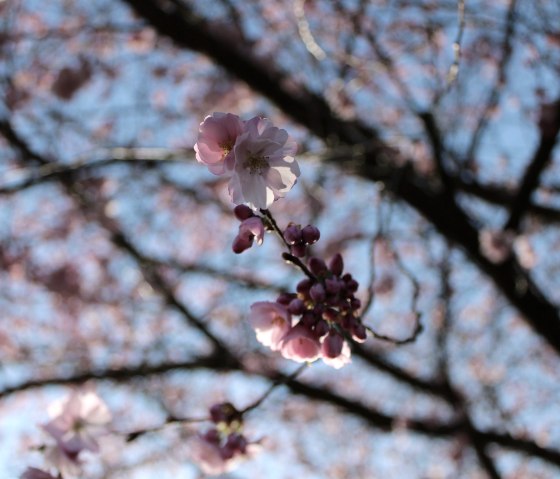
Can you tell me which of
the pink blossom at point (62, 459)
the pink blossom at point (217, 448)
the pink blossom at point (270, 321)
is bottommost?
the pink blossom at point (62, 459)

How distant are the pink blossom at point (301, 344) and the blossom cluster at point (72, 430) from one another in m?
0.95

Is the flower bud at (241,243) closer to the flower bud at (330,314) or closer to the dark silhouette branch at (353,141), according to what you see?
the flower bud at (330,314)

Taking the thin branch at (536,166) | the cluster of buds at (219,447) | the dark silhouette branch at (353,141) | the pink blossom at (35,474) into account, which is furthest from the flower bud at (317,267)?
the dark silhouette branch at (353,141)

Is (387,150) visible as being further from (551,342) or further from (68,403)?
(68,403)

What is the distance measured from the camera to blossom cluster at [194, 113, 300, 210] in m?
1.42

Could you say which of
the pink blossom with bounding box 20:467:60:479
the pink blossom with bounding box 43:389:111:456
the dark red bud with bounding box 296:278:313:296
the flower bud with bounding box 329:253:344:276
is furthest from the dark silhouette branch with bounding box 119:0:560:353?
the pink blossom with bounding box 20:467:60:479

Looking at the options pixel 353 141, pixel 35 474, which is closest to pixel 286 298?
pixel 35 474

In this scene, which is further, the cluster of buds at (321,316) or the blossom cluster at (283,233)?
the cluster of buds at (321,316)

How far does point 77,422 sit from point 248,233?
126 cm

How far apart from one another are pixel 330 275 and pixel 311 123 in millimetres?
3694

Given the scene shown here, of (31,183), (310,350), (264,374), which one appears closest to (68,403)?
(310,350)

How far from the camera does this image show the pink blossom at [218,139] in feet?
4.73

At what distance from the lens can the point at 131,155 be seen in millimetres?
3660

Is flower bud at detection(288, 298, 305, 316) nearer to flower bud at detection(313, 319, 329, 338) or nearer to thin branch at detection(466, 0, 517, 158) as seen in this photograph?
flower bud at detection(313, 319, 329, 338)
